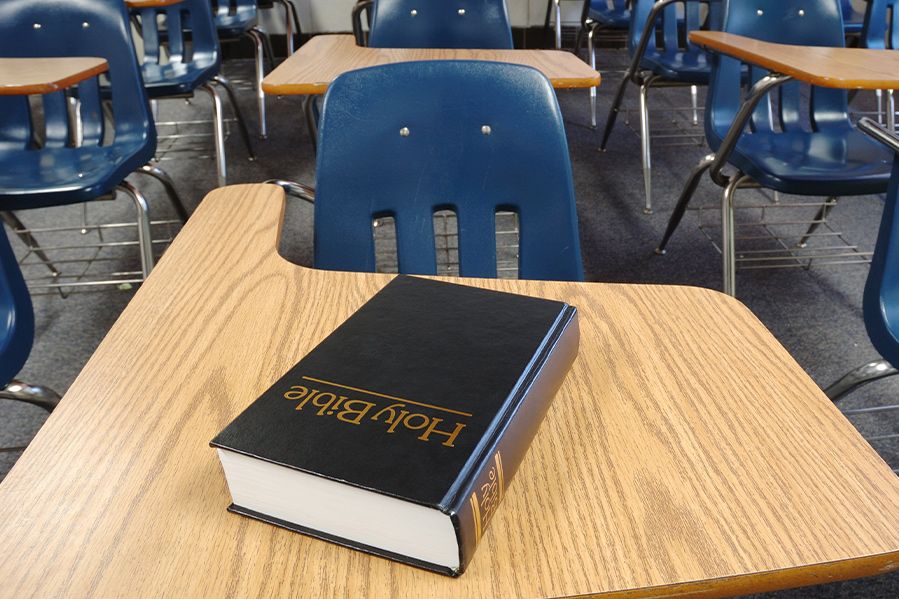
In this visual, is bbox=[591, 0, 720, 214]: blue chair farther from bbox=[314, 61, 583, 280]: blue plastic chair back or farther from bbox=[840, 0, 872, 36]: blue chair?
bbox=[314, 61, 583, 280]: blue plastic chair back

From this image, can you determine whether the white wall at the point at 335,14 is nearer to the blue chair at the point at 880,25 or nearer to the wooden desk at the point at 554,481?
the blue chair at the point at 880,25

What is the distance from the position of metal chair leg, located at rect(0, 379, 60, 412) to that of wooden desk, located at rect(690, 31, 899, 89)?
1.48 m

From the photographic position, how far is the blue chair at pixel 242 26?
10.7 feet

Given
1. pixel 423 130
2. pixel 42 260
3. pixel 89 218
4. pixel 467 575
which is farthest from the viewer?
pixel 89 218

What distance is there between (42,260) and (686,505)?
226cm

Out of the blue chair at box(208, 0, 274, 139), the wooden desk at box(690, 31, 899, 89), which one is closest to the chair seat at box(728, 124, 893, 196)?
the wooden desk at box(690, 31, 899, 89)

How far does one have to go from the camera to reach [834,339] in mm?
1793

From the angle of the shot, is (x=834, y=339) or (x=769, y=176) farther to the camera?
(x=834, y=339)

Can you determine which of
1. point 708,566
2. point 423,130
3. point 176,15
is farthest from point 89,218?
point 708,566

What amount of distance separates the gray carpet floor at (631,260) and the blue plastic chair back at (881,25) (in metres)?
0.57

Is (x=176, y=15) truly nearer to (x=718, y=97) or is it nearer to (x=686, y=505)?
(x=718, y=97)

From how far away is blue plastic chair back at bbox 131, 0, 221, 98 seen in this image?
2.38 metres

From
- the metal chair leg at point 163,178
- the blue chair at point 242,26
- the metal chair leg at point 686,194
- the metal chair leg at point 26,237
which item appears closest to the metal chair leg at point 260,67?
the blue chair at point 242,26

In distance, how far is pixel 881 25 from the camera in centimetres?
237
